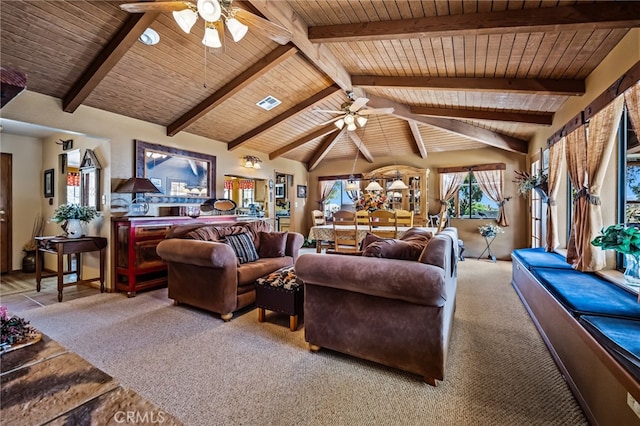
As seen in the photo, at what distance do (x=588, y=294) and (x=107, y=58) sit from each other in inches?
204

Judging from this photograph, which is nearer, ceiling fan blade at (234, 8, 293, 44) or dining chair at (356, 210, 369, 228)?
ceiling fan blade at (234, 8, 293, 44)

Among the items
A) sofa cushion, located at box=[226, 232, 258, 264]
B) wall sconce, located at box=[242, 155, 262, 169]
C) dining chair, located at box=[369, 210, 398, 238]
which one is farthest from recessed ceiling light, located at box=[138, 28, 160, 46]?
dining chair, located at box=[369, 210, 398, 238]

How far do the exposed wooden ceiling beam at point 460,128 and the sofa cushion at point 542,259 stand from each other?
2.72 m

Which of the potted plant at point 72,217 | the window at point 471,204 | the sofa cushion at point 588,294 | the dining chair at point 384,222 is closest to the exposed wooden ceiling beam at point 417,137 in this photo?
the window at point 471,204

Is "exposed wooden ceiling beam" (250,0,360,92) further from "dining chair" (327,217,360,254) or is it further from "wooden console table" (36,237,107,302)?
"wooden console table" (36,237,107,302)

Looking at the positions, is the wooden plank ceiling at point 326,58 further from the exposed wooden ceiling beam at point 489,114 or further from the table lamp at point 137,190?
the table lamp at point 137,190

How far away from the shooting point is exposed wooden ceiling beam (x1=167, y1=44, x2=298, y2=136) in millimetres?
3664

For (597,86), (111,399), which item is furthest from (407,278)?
(597,86)

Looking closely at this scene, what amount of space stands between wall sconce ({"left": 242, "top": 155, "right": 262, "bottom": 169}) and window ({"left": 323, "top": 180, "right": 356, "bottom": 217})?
2939 millimetres

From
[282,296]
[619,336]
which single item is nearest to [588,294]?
[619,336]

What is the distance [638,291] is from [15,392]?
134 inches

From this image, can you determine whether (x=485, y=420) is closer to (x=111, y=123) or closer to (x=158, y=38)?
(x=158, y=38)

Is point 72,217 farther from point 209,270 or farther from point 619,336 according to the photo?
point 619,336

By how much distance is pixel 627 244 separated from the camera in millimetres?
1866
